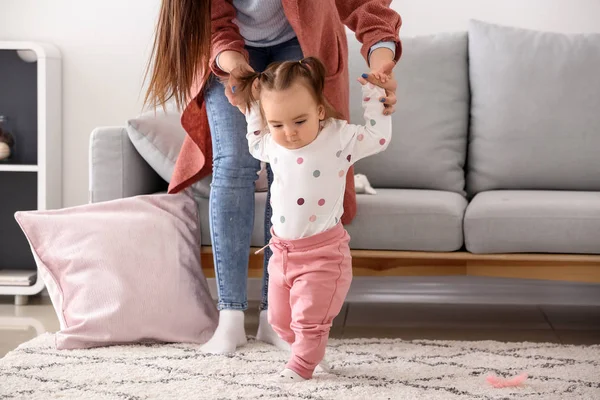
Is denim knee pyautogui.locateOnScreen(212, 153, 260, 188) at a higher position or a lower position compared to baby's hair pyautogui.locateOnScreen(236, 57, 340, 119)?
lower

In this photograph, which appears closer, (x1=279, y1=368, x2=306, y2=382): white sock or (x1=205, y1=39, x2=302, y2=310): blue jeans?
(x1=279, y1=368, x2=306, y2=382): white sock

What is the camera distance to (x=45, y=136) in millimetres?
2762

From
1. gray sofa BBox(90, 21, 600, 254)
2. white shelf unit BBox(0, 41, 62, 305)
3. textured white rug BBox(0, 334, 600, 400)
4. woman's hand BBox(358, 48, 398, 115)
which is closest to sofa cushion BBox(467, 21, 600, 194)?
gray sofa BBox(90, 21, 600, 254)

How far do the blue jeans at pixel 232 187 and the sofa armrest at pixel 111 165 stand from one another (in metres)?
0.42

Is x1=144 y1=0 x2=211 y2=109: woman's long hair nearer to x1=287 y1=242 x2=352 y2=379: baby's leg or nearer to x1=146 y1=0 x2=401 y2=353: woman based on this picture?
x1=146 y1=0 x2=401 y2=353: woman

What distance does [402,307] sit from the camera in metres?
2.69

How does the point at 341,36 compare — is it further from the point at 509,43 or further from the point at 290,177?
the point at 509,43

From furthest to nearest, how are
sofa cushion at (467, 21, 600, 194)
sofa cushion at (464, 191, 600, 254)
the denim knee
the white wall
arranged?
1. the white wall
2. sofa cushion at (467, 21, 600, 194)
3. sofa cushion at (464, 191, 600, 254)
4. the denim knee

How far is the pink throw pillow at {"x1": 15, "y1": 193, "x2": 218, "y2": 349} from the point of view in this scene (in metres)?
1.98

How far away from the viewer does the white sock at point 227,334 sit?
1.90 m

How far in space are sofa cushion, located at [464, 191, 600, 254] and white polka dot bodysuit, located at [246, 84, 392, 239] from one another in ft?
1.59

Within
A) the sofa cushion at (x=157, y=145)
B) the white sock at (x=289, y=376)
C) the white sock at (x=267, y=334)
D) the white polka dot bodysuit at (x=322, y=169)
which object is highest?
the white polka dot bodysuit at (x=322, y=169)

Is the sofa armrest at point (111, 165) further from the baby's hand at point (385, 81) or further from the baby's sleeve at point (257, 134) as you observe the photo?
the baby's hand at point (385, 81)

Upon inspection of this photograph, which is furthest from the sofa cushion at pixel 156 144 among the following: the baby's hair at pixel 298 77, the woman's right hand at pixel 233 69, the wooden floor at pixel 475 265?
the baby's hair at pixel 298 77
